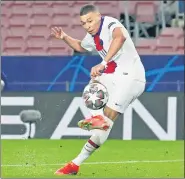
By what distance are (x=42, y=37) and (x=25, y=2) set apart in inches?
49.4

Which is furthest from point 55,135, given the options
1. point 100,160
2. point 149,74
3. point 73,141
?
point 100,160

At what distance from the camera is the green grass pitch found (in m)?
9.38

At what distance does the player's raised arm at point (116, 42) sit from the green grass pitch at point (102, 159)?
1.27 m

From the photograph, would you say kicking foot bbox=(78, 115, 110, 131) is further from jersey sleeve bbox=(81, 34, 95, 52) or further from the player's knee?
jersey sleeve bbox=(81, 34, 95, 52)

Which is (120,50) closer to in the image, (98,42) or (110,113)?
(98,42)

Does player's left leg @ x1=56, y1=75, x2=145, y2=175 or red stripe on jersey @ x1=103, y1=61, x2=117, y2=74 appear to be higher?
red stripe on jersey @ x1=103, y1=61, x2=117, y2=74

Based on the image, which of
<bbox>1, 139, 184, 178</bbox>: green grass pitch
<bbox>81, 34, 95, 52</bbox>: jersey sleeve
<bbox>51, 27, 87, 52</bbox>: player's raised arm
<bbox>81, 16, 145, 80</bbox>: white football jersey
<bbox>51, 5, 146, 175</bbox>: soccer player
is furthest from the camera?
<bbox>51, 27, 87, 52</bbox>: player's raised arm

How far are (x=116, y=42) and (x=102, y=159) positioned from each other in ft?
9.92

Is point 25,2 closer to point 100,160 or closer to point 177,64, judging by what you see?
point 177,64

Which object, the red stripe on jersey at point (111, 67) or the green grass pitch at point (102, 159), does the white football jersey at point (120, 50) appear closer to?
the red stripe on jersey at point (111, 67)

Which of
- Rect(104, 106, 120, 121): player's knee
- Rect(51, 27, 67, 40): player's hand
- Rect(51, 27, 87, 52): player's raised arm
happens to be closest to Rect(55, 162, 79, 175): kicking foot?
Rect(104, 106, 120, 121): player's knee

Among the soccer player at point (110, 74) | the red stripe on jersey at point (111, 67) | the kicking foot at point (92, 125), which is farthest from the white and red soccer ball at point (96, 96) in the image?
the kicking foot at point (92, 125)

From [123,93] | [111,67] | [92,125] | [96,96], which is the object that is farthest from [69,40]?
[92,125]

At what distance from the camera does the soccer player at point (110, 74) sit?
29.3 ft
